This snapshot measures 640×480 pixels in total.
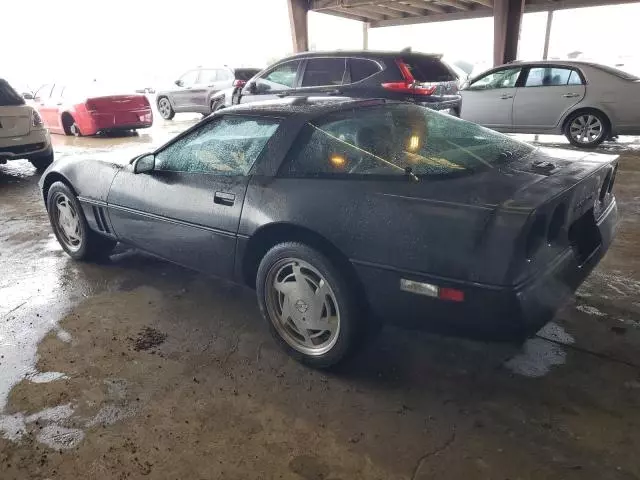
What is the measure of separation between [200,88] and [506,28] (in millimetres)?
7636

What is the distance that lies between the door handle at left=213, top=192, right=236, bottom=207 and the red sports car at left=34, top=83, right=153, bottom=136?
9.03 metres

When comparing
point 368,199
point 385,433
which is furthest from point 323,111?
point 385,433

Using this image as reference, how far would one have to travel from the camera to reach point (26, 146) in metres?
6.78

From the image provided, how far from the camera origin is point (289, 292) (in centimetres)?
236

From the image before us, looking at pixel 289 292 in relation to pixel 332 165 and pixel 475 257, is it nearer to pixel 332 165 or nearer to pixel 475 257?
pixel 332 165

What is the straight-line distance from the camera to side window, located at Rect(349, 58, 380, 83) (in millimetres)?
6480

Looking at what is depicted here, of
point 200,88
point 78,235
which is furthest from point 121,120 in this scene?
point 78,235

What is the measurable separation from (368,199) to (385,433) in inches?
38.4

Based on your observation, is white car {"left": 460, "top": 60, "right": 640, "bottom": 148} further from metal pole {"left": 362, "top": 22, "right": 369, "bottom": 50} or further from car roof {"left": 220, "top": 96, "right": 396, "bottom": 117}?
metal pole {"left": 362, "top": 22, "right": 369, "bottom": 50}

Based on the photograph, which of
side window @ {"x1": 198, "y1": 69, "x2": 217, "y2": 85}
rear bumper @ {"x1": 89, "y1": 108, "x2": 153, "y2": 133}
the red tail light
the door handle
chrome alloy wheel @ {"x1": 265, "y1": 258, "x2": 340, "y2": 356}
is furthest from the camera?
side window @ {"x1": 198, "y1": 69, "x2": 217, "y2": 85}

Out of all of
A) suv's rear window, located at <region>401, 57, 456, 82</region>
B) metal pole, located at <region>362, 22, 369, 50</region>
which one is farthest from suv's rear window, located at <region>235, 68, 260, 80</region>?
metal pole, located at <region>362, 22, 369, 50</region>

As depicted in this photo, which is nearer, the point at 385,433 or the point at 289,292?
the point at 385,433

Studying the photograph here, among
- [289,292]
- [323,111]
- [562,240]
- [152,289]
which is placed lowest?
[152,289]

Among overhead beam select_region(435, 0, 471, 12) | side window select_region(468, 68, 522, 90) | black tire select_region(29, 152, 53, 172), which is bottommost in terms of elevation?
black tire select_region(29, 152, 53, 172)
